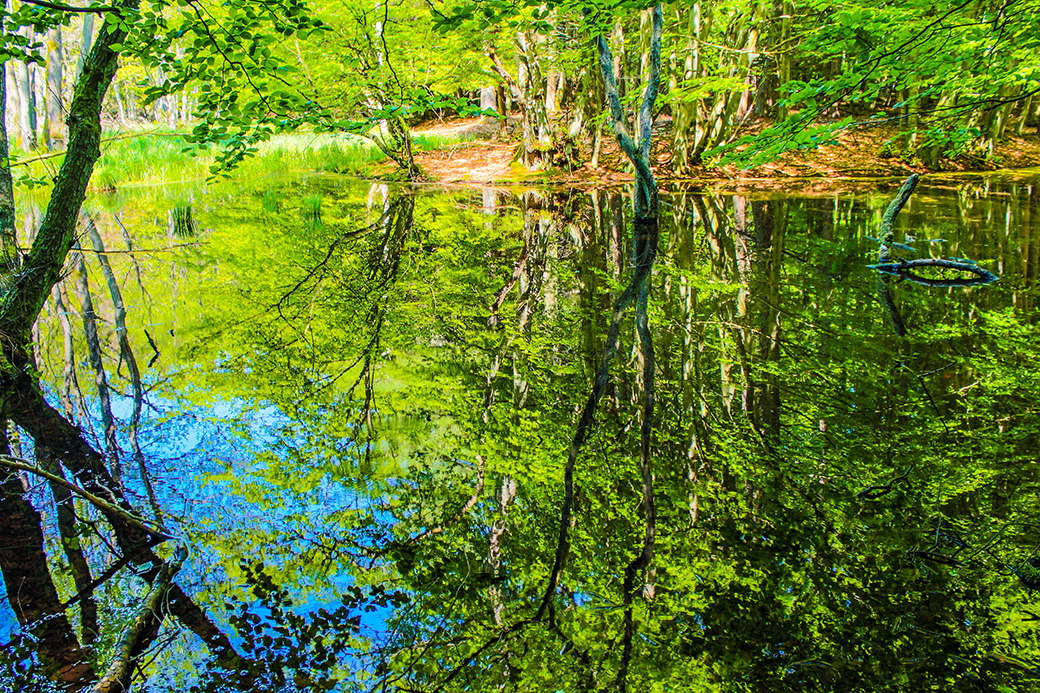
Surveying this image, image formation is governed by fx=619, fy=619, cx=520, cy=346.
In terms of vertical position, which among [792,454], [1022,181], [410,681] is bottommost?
[410,681]

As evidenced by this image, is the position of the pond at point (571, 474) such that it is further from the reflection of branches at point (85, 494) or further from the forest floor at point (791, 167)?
the forest floor at point (791, 167)

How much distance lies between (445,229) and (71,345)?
388 cm

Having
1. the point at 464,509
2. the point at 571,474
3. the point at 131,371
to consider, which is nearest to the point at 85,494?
the point at 464,509

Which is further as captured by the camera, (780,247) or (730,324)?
(780,247)

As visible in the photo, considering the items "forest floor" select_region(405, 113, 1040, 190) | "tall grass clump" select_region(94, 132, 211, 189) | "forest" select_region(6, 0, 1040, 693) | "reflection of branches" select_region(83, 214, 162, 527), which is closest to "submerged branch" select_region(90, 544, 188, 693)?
"forest" select_region(6, 0, 1040, 693)

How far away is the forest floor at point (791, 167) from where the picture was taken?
10776 mm

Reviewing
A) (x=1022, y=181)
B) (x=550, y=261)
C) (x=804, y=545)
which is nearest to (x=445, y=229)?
(x=550, y=261)

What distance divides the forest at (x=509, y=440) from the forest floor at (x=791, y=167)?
5.11 m

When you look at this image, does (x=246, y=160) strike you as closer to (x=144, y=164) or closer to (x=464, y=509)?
(x=144, y=164)

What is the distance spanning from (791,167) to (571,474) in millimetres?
10939

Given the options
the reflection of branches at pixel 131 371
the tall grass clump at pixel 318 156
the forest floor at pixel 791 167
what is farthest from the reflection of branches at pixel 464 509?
the tall grass clump at pixel 318 156

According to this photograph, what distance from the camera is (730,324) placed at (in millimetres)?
3488

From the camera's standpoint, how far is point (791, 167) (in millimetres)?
11273

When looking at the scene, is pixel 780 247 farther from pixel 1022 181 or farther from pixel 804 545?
pixel 1022 181
